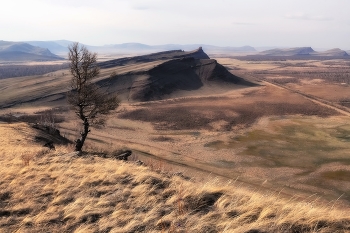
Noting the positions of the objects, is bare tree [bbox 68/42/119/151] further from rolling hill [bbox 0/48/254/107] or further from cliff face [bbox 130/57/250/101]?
cliff face [bbox 130/57/250/101]

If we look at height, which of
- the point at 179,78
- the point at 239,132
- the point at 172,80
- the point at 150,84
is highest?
the point at 179,78

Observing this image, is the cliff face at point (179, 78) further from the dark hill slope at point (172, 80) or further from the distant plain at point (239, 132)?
the distant plain at point (239, 132)

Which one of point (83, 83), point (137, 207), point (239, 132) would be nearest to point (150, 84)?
point (239, 132)

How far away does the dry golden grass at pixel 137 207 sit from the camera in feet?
23.3

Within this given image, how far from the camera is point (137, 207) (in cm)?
845

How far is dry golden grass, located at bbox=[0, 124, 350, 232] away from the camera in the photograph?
7105 millimetres

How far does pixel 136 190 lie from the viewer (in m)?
9.48

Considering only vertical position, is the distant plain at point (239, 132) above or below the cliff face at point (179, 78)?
below

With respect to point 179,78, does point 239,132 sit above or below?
below

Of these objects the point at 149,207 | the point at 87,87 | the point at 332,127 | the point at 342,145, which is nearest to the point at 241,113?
the point at 332,127

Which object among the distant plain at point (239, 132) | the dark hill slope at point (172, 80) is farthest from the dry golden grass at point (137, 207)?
the dark hill slope at point (172, 80)

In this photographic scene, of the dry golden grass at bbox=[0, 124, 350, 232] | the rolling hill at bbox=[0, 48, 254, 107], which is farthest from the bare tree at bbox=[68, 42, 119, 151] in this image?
the rolling hill at bbox=[0, 48, 254, 107]

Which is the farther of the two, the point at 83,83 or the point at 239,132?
the point at 239,132

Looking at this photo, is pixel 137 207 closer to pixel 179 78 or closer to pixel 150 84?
pixel 150 84
